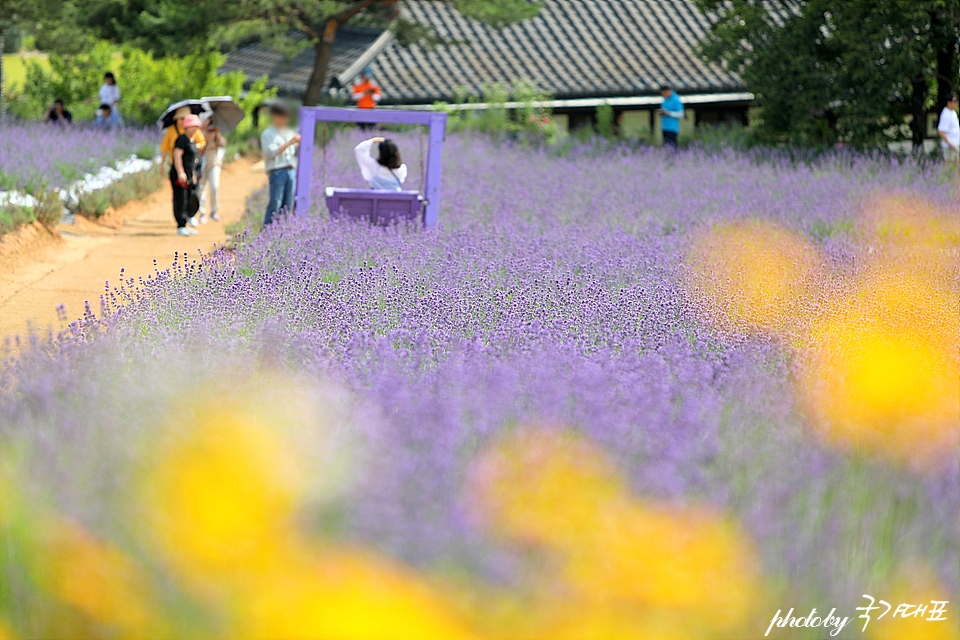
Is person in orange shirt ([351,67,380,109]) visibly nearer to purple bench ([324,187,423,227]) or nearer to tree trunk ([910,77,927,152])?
tree trunk ([910,77,927,152])

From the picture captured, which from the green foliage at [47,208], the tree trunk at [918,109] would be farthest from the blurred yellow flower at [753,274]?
the tree trunk at [918,109]

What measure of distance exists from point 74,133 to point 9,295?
960 cm

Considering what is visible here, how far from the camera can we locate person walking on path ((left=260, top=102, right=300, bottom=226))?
12.0 metres

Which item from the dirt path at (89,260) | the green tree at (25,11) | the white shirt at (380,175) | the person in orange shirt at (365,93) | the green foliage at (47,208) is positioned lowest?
the dirt path at (89,260)

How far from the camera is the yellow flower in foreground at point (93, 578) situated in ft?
8.88

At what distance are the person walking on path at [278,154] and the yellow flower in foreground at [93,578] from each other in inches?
363

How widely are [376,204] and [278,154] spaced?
169cm

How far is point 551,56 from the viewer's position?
2983cm

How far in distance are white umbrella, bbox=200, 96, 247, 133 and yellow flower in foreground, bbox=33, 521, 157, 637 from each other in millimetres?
13848

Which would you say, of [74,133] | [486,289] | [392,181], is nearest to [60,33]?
[74,133]

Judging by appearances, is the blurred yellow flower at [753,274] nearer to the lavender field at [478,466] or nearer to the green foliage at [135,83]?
the lavender field at [478,466]

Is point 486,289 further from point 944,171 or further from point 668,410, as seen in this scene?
point 944,171

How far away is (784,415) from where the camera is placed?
3914mm

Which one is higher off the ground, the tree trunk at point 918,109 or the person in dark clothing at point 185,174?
the tree trunk at point 918,109
